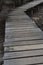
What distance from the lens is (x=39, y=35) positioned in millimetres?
1936

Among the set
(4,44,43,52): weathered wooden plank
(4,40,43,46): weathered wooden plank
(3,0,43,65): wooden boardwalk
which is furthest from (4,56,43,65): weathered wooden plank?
(4,40,43,46): weathered wooden plank

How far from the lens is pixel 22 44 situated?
5.56 ft

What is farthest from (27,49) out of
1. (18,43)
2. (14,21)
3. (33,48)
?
(14,21)

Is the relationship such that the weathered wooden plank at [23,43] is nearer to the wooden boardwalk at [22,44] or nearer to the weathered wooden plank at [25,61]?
the wooden boardwalk at [22,44]

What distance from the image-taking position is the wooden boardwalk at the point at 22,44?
4.38 feet

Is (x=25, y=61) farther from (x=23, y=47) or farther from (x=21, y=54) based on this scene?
(x=23, y=47)

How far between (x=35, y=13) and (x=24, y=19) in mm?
1015

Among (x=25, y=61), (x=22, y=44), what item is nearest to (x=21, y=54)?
(x=25, y=61)

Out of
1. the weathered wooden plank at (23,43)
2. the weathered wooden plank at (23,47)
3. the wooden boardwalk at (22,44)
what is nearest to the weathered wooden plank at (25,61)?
the wooden boardwalk at (22,44)

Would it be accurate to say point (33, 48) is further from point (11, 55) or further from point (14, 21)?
point (14, 21)

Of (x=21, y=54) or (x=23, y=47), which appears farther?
(x=23, y=47)

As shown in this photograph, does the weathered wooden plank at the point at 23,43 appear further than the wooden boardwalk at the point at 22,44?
Yes

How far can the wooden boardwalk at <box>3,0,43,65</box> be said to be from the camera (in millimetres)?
1334

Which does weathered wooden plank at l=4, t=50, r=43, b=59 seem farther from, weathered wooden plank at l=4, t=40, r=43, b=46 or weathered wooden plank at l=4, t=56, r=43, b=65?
weathered wooden plank at l=4, t=40, r=43, b=46
